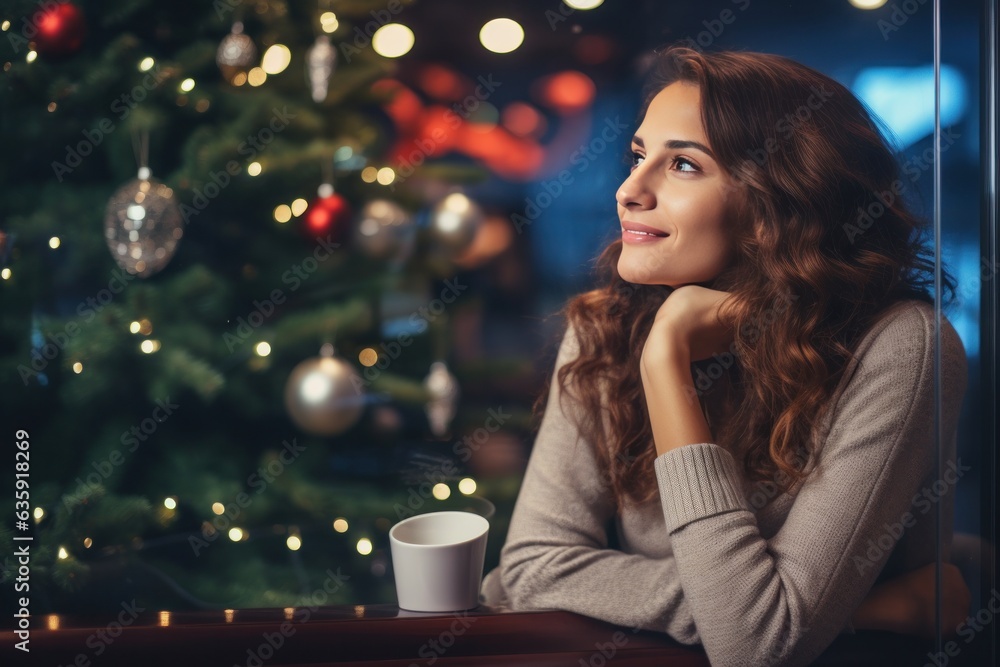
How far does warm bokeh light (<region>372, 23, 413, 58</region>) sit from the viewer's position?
1057mm

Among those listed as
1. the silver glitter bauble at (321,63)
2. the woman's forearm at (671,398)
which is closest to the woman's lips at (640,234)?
the woman's forearm at (671,398)

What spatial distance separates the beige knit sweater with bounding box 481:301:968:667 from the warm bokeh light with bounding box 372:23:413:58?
594 millimetres

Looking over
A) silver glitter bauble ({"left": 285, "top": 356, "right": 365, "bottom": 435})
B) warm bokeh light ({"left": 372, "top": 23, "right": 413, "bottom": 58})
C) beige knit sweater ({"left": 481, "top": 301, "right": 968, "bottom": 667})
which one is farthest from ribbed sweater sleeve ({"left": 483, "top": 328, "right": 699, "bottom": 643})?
warm bokeh light ({"left": 372, "top": 23, "right": 413, "bottom": 58})

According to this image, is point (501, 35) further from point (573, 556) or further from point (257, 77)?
point (573, 556)

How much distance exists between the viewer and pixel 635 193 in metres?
0.84

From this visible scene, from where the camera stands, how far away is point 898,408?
76 centimetres

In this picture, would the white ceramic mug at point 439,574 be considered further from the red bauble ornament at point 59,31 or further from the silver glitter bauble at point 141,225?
the red bauble ornament at point 59,31

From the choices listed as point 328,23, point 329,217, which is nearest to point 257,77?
point 328,23

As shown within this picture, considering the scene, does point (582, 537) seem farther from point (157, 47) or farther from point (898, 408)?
point (157, 47)

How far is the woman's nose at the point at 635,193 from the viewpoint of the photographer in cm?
84

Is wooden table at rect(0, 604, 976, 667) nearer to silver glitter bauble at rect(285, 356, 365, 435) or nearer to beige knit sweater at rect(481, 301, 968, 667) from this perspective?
beige knit sweater at rect(481, 301, 968, 667)

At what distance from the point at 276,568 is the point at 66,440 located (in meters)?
0.38

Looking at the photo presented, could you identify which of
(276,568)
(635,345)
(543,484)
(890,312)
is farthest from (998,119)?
(276,568)

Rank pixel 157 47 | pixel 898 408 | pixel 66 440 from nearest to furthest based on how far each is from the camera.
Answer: pixel 898 408 < pixel 66 440 < pixel 157 47
